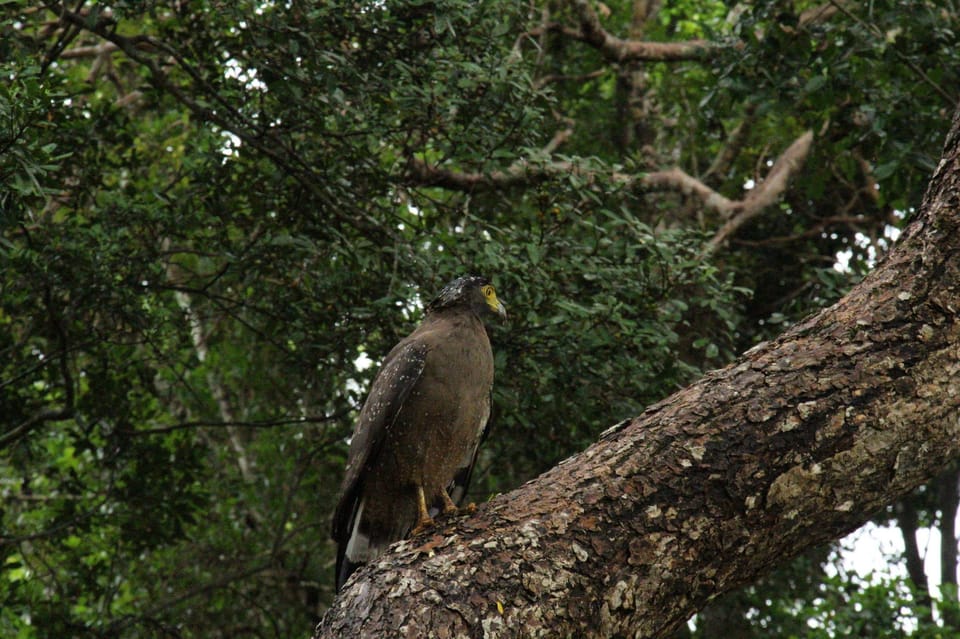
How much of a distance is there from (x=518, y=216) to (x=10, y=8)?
137 inches

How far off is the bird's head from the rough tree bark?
2270 mm

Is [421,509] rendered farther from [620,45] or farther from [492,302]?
[620,45]

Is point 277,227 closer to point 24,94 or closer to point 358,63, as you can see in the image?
point 358,63

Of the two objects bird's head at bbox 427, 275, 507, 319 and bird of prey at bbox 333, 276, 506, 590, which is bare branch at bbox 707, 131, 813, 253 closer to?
bird's head at bbox 427, 275, 507, 319

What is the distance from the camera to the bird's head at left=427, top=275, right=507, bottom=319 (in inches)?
197

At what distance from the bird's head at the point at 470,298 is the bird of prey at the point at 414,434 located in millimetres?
→ 75

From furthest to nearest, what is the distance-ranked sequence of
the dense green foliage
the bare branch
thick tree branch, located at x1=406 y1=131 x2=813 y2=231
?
1. the bare branch
2. thick tree branch, located at x1=406 y1=131 x2=813 y2=231
3. the dense green foliage

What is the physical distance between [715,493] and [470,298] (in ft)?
8.34

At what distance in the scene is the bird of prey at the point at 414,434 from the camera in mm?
4629

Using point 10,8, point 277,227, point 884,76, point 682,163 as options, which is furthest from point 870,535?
point 10,8

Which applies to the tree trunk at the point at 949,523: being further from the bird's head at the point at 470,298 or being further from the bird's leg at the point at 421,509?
the bird's leg at the point at 421,509

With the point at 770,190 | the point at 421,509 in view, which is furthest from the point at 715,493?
the point at 770,190

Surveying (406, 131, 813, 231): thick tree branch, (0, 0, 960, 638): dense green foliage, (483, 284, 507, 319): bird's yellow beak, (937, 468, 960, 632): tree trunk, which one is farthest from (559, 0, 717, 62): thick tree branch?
(483, 284, 507, 319): bird's yellow beak

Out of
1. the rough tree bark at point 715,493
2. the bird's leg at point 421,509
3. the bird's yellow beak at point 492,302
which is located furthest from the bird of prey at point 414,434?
the rough tree bark at point 715,493
